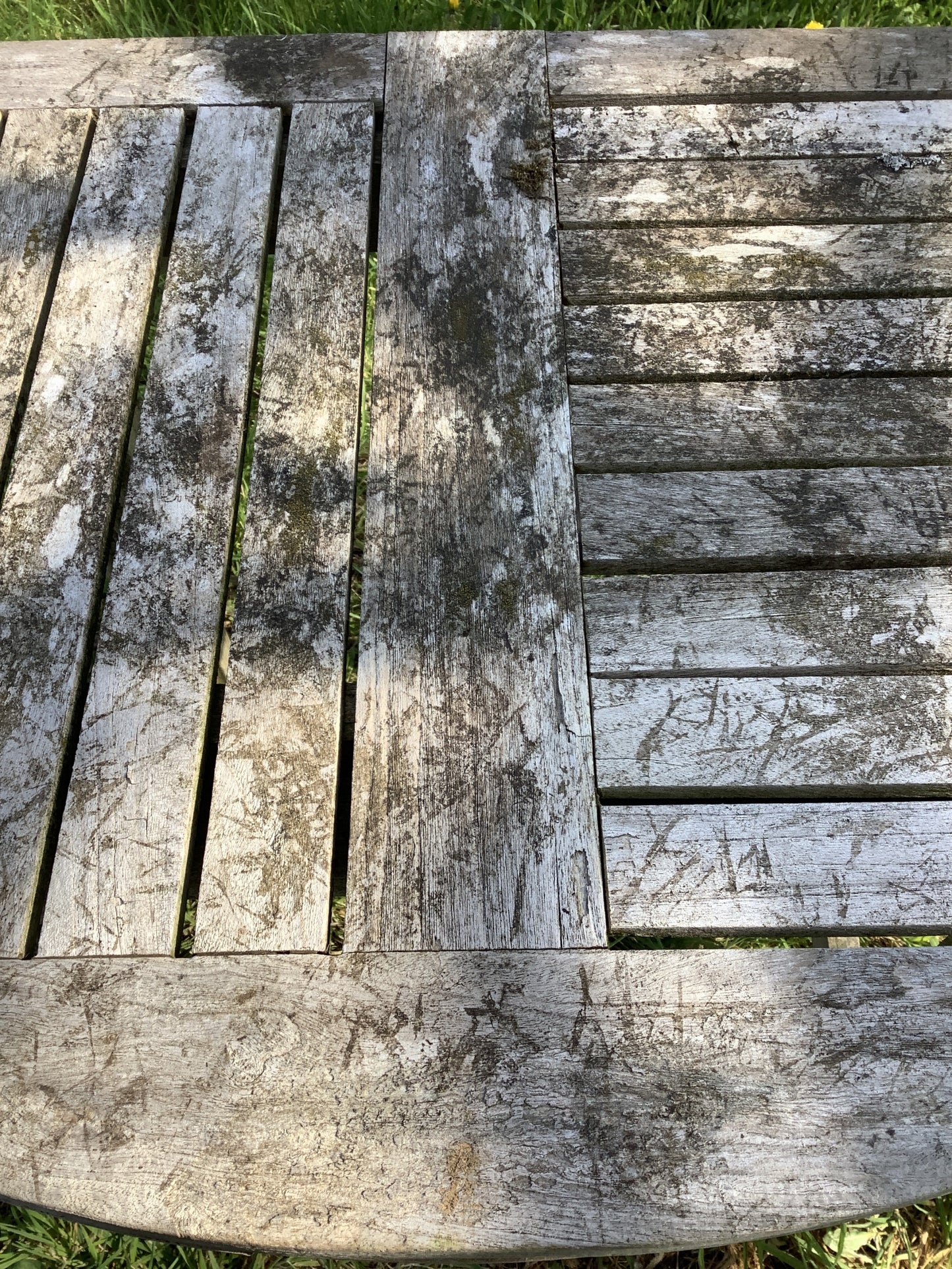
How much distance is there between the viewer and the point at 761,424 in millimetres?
1476

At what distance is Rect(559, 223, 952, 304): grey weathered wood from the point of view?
1.61 metres

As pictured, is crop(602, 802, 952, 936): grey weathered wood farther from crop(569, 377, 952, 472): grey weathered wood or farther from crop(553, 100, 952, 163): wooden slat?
crop(553, 100, 952, 163): wooden slat

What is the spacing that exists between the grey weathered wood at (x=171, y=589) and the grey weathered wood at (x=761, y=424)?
60 cm

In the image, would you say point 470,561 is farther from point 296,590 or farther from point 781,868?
point 781,868

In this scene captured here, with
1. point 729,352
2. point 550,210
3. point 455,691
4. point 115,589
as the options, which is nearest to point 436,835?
point 455,691

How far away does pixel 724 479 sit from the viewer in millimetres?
1430

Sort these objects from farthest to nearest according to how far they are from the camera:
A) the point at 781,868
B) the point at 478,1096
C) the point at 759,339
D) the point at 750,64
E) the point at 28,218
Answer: the point at 750,64 < the point at 28,218 < the point at 759,339 < the point at 781,868 < the point at 478,1096

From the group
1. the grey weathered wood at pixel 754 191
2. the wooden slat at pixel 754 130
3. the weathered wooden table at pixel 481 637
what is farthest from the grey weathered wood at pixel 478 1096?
the wooden slat at pixel 754 130

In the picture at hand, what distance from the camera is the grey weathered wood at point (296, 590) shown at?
1.14m

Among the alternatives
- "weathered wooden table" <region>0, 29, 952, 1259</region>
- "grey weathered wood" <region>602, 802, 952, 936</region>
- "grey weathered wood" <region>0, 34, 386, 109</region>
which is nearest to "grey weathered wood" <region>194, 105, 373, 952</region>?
"weathered wooden table" <region>0, 29, 952, 1259</region>

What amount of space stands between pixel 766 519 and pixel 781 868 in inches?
21.3

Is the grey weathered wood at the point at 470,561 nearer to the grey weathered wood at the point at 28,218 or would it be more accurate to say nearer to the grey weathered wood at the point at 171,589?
the grey weathered wood at the point at 171,589

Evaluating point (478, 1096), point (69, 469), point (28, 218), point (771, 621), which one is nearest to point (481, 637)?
point (771, 621)

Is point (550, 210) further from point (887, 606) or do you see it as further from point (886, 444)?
point (887, 606)
